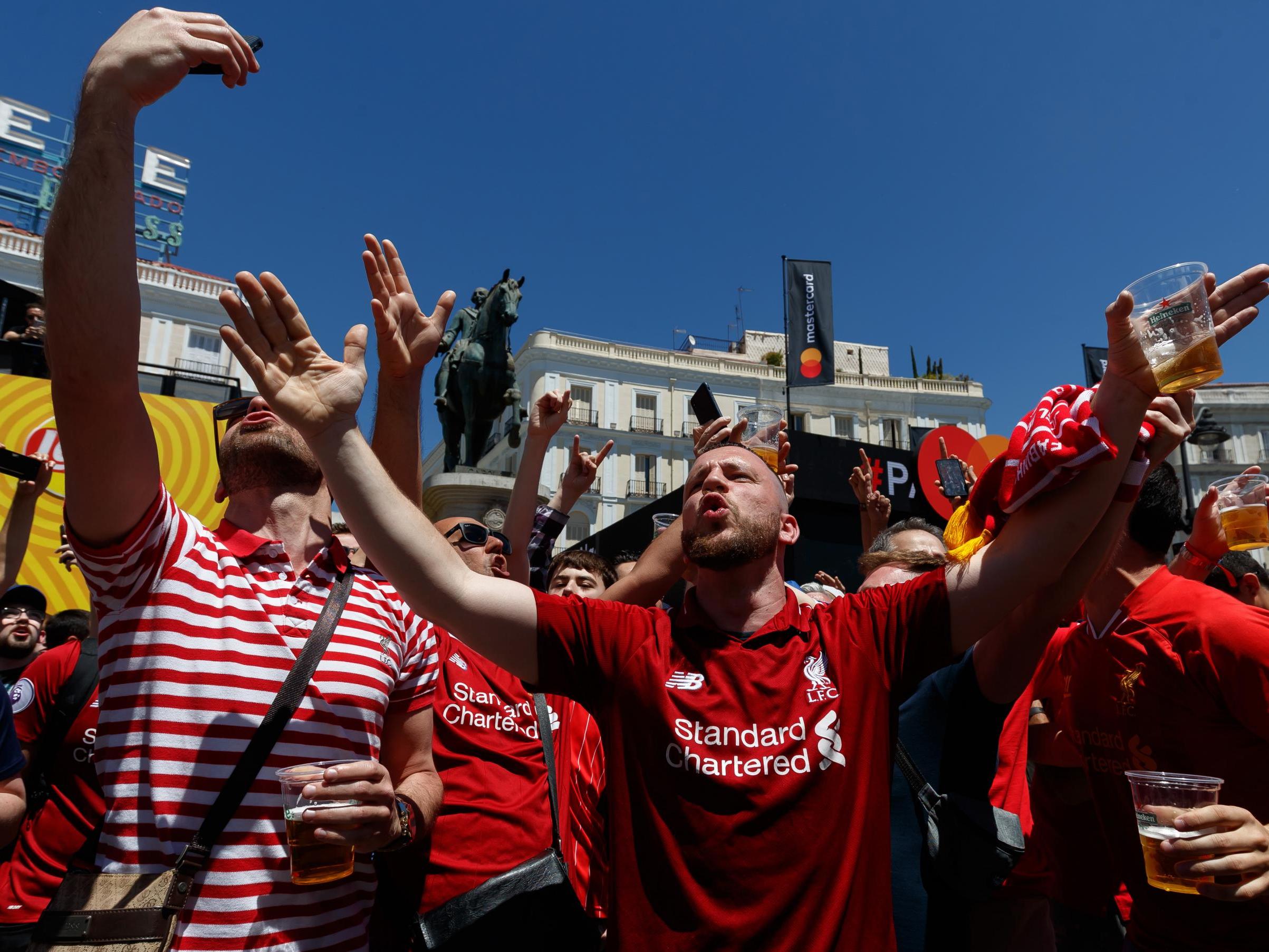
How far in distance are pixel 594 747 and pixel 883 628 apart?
157 centimetres

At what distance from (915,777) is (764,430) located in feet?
4.99

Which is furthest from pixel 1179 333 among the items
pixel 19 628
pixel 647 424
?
pixel 647 424

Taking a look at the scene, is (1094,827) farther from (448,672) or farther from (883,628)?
(448,672)

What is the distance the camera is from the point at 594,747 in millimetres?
3152

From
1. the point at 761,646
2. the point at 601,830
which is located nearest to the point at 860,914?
the point at 761,646

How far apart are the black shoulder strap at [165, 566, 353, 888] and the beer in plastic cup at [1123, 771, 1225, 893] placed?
6.11ft

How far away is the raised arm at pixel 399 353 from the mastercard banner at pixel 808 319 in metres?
20.2

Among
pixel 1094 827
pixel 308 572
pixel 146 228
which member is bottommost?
pixel 1094 827

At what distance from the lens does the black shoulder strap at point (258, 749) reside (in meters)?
1.60

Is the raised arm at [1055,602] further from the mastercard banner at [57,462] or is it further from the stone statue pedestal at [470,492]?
the stone statue pedestal at [470,492]

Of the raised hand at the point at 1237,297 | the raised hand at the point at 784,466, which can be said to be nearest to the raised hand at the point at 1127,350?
the raised hand at the point at 1237,297

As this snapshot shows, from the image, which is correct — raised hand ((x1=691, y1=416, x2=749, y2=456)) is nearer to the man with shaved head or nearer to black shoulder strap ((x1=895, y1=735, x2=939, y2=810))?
the man with shaved head

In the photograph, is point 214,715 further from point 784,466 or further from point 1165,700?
point 1165,700

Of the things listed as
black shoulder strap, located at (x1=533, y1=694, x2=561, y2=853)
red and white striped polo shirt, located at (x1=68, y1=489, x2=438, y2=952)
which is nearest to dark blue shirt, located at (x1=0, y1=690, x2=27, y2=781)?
red and white striped polo shirt, located at (x1=68, y1=489, x2=438, y2=952)
